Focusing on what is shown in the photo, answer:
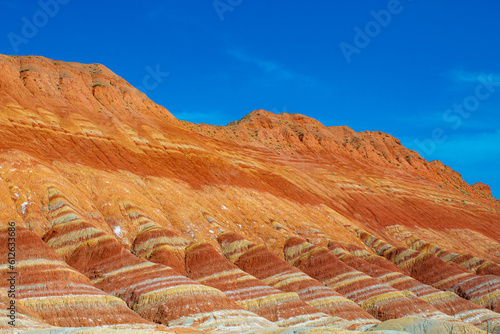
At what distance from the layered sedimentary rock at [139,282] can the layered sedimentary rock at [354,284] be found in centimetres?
1641

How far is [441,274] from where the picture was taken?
6662 centimetres

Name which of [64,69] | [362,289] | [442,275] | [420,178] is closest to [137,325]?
[362,289]

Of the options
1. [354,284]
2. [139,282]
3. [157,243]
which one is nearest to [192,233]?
[157,243]

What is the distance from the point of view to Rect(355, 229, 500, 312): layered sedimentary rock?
60.9 metres

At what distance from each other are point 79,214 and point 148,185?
13868mm

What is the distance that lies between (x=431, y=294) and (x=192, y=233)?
28.6m

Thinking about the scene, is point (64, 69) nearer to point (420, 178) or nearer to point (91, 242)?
point (91, 242)

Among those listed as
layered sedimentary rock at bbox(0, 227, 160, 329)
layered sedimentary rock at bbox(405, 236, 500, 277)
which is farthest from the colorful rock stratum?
layered sedimentary rock at bbox(405, 236, 500, 277)

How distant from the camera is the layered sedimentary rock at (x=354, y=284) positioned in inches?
2068

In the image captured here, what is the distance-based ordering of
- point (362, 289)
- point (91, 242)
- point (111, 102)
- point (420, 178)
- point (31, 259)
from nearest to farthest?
point (31, 259), point (91, 242), point (362, 289), point (111, 102), point (420, 178)

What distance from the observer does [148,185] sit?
62.3 meters

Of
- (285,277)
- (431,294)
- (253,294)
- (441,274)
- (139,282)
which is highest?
(441,274)

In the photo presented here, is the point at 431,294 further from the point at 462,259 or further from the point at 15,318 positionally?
the point at 15,318

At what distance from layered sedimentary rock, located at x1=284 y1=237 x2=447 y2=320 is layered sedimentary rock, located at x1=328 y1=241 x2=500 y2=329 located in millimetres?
3721
